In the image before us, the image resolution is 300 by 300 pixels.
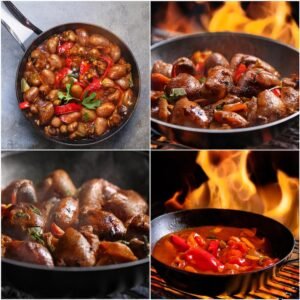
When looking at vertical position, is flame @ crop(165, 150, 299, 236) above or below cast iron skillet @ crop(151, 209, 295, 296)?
above

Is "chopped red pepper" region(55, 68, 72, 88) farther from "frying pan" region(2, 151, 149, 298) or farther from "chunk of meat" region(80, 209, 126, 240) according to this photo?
"chunk of meat" region(80, 209, 126, 240)

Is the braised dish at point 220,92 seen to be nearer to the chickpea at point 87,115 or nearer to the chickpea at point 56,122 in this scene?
the chickpea at point 87,115

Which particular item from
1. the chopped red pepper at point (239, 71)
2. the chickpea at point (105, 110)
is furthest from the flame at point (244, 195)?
the chickpea at point (105, 110)

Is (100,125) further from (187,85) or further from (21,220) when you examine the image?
(21,220)

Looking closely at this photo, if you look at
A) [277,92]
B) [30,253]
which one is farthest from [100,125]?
[277,92]

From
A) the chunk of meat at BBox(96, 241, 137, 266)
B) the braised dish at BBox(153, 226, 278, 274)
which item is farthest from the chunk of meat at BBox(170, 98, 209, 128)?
the chunk of meat at BBox(96, 241, 137, 266)

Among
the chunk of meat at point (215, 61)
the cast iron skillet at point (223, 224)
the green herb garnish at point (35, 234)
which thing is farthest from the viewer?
the chunk of meat at point (215, 61)
